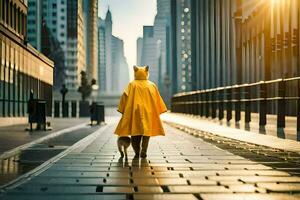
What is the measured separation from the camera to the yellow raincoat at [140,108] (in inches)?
356

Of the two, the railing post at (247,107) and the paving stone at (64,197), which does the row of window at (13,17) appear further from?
the paving stone at (64,197)

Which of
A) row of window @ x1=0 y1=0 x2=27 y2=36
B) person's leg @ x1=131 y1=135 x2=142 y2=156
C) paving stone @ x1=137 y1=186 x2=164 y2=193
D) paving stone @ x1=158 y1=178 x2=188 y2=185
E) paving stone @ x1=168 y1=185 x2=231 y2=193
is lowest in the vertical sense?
paving stone @ x1=158 y1=178 x2=188 y2=185

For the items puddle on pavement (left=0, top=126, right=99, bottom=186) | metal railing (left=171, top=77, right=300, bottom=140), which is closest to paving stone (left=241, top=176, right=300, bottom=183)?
puddle on pavement (left=0, top=126, right=99, bottom=186)

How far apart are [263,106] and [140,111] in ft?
32.1

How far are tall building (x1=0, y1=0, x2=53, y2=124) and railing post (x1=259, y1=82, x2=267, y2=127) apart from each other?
1306 cm

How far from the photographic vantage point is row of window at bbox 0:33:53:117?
2711 cm

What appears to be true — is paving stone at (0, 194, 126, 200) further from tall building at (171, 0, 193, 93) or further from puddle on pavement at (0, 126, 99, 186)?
tall building at (171, 0, 193, 93)

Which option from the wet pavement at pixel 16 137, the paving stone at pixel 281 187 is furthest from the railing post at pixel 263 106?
the paving stone at pixel 281 187

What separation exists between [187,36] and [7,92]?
14876cm

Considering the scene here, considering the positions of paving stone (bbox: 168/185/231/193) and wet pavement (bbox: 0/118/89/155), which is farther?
wet pavement (bbox: 0/118/89/155)

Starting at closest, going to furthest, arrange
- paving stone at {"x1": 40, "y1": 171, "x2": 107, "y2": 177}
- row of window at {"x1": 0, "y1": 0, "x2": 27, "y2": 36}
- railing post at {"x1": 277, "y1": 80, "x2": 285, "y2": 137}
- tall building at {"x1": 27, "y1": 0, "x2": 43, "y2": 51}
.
→ paving stone at {"x1": 40, "y1": 171, "x2": 107, "y2": 177} → railing post at {"x1": 277, "y1": 80, "x2": 285, "y2": 137} → row of window at {"x1": 0, "y1": 0, "x2": 27, "y2": 36} → tall building at {"x1": 27, "y1": 0, "x2": 43, "y2": 51}

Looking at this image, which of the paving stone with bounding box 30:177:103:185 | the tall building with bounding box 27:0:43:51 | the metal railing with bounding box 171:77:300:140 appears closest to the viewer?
the paving stone with bounding box 30:177:103:185

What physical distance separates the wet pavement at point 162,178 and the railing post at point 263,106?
8.83m

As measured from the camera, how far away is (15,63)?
1197 inches
